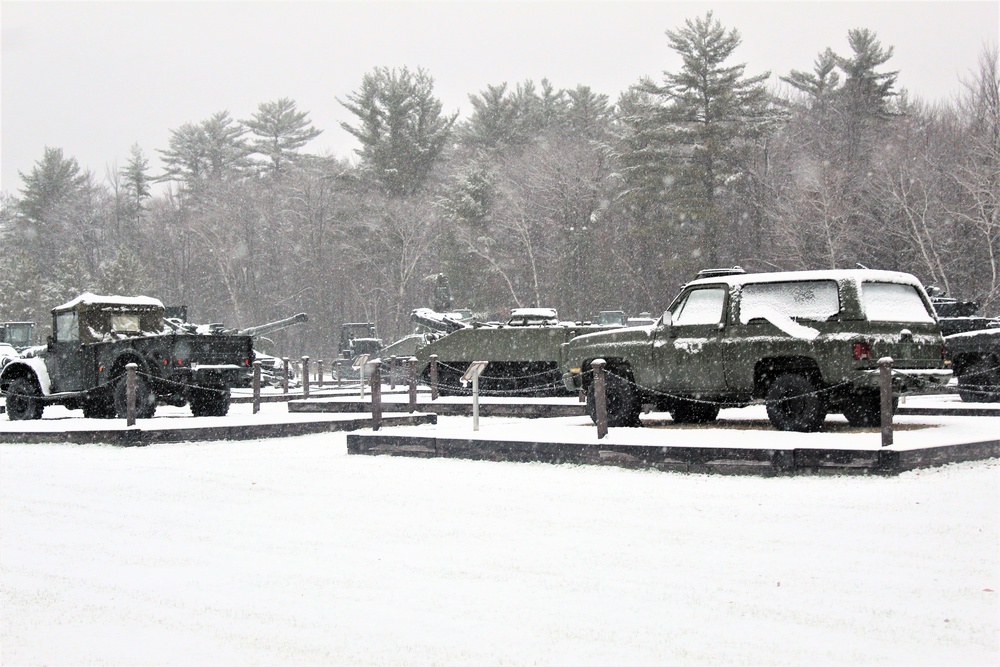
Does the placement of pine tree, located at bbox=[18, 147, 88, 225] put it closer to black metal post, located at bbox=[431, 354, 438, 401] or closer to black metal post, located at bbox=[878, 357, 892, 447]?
black metal post, located at bbox=[431, 354, 438, 401]

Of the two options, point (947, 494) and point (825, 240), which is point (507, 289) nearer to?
point (825, 240)

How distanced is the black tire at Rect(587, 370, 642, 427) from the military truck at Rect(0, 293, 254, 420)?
7370mm

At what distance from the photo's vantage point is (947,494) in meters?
9.94

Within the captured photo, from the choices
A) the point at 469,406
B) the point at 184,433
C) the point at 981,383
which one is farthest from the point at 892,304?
the point at 469,406

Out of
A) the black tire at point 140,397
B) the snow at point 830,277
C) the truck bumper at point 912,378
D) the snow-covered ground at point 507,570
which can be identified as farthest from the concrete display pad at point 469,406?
the snow-covered ground at point 507,570

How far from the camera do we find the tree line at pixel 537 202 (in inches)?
1795

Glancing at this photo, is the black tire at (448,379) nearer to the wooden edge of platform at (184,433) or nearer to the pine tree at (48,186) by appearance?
the wooden edge of platform at (184,433)

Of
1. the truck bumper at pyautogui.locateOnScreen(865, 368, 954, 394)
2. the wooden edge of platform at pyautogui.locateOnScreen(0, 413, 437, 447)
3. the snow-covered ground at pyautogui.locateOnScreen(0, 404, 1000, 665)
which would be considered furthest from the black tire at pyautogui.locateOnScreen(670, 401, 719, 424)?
the wooden edge of platform at pyautogui.locateOnScreen(0, 413, 437, 447)

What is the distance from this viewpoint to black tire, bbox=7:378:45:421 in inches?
814

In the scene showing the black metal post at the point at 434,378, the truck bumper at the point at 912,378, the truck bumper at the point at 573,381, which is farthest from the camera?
the black metal post at the point at 434,378

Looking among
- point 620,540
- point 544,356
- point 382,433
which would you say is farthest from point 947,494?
point 544,356

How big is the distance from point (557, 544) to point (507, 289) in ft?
166

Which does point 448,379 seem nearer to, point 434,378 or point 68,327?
point 434,378

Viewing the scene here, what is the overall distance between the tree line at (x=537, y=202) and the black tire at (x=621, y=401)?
2784 centimetres
